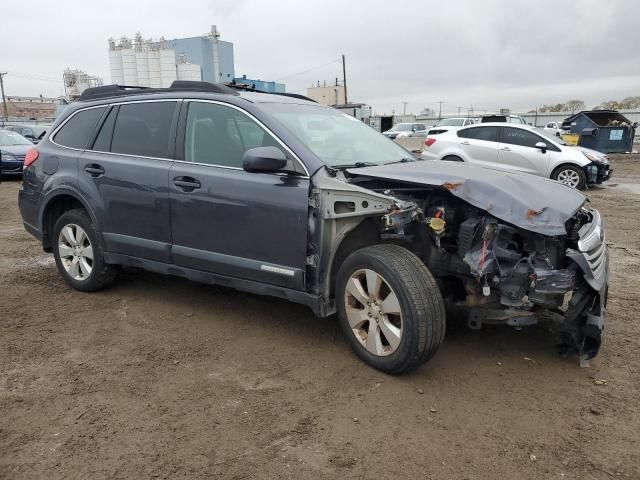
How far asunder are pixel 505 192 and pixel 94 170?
3403 millimetres

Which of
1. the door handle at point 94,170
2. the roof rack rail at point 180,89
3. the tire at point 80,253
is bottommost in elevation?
the tire at point 80,253

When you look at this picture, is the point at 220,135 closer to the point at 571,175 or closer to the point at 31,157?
the point at 31,157

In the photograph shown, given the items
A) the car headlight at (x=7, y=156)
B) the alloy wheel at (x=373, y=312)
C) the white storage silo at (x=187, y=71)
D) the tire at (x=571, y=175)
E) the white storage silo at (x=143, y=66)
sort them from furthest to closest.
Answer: the white storage silo at (x=143, y=66)
the white storage silo at (x=187, y=71)
the car headlight at (x=7, y=156)
the tire at (x=571, y=175)
the alloy wheel at (x=373, y=312)

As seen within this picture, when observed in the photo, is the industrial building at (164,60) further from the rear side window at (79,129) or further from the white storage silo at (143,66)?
the rear side window at (79,129)

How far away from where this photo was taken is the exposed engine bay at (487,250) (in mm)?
3162

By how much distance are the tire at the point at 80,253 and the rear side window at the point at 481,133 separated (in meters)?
9.91

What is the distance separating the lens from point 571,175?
39.9ft

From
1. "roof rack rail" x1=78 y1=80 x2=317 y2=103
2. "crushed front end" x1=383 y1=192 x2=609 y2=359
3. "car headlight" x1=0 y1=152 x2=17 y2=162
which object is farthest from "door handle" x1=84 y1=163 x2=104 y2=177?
"car headlight" x1=0 y1=152 x2=17 y2=162

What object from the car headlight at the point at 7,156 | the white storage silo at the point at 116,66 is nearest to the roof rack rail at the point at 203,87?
the car headlight at the point at 7,156

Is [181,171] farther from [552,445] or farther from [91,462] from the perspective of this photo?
[552,445]

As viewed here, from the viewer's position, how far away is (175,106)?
427 cm

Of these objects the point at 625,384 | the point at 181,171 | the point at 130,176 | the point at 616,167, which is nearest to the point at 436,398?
the point at 625,384

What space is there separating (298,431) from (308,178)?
1590 millimetres

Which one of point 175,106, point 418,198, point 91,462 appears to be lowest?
point 91,462
